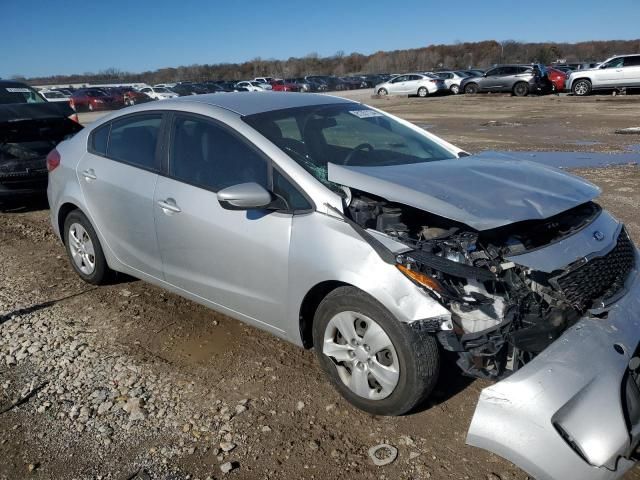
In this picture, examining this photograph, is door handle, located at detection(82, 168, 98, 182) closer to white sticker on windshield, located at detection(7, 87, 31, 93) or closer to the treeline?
white sticker on windshield, located at detection(7, 87, 31, 93)

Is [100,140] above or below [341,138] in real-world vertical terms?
below

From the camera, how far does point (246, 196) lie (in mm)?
3059

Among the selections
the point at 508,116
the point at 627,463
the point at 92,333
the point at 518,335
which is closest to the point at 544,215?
Answer: the point at 518,335

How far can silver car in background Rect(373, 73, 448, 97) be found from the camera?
34.7m

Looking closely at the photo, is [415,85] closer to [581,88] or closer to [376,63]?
[581,88]

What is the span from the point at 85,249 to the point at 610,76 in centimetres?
2715

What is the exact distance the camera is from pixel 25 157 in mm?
7223

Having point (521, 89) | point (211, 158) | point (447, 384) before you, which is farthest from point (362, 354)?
point (521, 89)

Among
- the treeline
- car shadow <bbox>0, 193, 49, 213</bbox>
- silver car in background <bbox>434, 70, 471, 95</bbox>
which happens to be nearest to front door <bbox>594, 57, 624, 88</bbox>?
silver car in background <bbox>434, 70, 471, 95</bbox>

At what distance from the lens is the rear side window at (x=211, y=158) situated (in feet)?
11.1

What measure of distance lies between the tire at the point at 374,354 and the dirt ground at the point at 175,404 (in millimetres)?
147

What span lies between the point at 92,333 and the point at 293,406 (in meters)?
1.80

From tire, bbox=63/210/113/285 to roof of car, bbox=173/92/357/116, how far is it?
4.46 ft

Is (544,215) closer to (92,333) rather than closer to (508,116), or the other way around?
(92,333)
